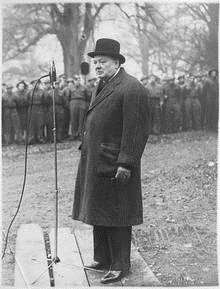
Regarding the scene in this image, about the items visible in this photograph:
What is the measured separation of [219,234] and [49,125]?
7.47 metres

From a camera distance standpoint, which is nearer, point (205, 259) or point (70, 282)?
point (70, 282)

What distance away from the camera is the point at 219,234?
445 cm

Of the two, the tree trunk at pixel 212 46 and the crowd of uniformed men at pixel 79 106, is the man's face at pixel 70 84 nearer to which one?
the crowd of uniformed men at pixel 79 106

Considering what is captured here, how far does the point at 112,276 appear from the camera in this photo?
3773 millimetres

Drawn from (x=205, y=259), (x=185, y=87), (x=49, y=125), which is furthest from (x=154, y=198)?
(x=185, y=87)

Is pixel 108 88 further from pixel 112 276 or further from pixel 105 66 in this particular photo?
pixel 112 276

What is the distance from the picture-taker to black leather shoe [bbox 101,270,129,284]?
3.73 meters

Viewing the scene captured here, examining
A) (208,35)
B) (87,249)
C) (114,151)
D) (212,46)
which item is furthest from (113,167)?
(212,46)

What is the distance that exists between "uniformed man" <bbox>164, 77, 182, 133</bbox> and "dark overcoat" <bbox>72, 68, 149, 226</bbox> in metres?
8.53

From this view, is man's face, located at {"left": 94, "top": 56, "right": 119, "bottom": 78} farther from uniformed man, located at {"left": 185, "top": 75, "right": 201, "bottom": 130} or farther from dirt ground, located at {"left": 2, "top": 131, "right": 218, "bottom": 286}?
uniformed man, located at {"left": 185, "top": 75, "right": 201, "bottom": 130}

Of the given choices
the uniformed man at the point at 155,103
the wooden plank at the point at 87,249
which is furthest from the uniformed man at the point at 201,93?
the wooden plank at the point at 87,249

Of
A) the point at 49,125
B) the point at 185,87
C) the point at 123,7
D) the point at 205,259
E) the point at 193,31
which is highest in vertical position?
the point at 123,7

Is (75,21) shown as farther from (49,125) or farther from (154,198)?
(154,198)

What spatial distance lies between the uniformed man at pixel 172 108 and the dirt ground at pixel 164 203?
194 cm
